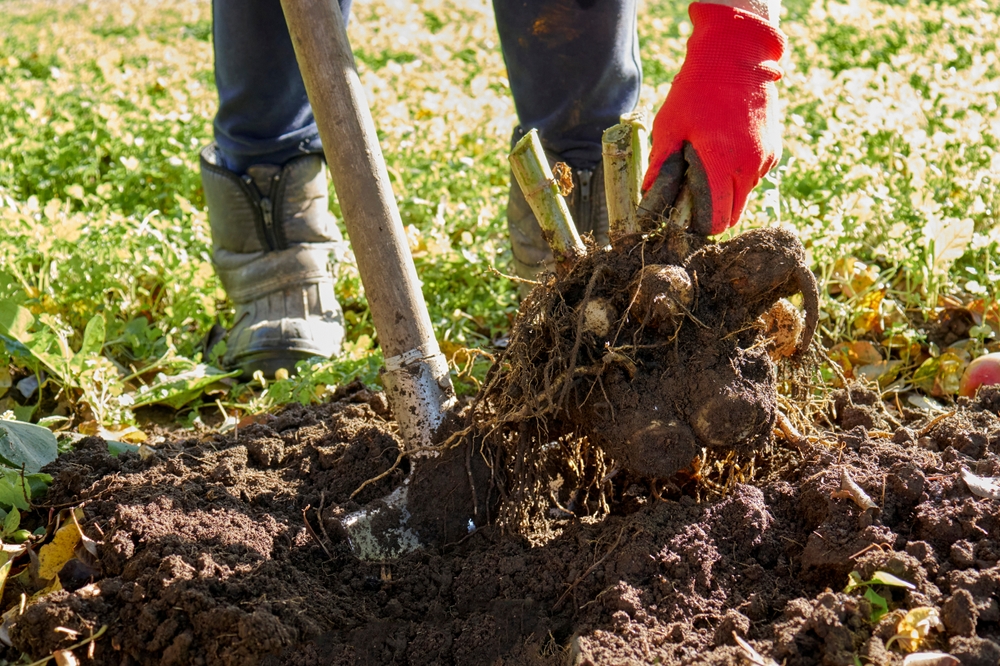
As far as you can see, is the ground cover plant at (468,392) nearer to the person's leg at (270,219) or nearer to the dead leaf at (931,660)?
the dead leaf at (931,660)

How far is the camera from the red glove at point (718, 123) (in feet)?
6.18

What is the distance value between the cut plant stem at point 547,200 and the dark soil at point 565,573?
0.56 metres

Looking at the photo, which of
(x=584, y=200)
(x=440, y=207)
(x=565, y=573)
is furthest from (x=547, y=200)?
(x=440, y=207)

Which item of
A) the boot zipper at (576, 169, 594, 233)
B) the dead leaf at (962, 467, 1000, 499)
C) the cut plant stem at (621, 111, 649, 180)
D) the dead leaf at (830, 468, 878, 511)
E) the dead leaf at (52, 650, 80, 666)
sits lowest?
the dead leaf at (52, 650, 80, 666)

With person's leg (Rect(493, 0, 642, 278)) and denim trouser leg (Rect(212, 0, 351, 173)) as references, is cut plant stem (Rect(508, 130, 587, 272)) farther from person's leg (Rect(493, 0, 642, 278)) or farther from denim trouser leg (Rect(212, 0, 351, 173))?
denim trouser leg (Rect(212, 0, 351, 173))

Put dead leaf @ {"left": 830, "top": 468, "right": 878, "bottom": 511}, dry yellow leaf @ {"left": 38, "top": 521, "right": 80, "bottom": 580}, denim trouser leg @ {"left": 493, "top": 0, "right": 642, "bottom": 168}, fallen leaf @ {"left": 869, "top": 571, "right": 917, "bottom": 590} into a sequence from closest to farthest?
fallen leaf @ {"left": 869, "top": 571, "right": 917, "bottom": 590} → dead leaf @ {"left": 830, "top": 468, "right": 878, "bottom": 511} → dry yellow leaf @ {"left": 38, "top": 521, "right": 80, "bottom": 580} → denim trouser leg @ {"left": 493, "top": 0, "right": 642, "bottom": 168}

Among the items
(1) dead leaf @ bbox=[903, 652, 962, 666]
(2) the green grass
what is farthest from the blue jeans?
(1) dead leaf @ bbox=[903, 652, 962, 666]

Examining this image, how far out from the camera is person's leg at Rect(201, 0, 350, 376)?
2.95 m

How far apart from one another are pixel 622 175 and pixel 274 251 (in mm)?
1554

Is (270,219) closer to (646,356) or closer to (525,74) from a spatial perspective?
(525,74)

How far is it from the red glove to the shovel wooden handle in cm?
59

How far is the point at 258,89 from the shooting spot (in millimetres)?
2885

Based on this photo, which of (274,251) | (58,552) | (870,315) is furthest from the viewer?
(274,251)

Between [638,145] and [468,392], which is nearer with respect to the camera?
[638,145]
